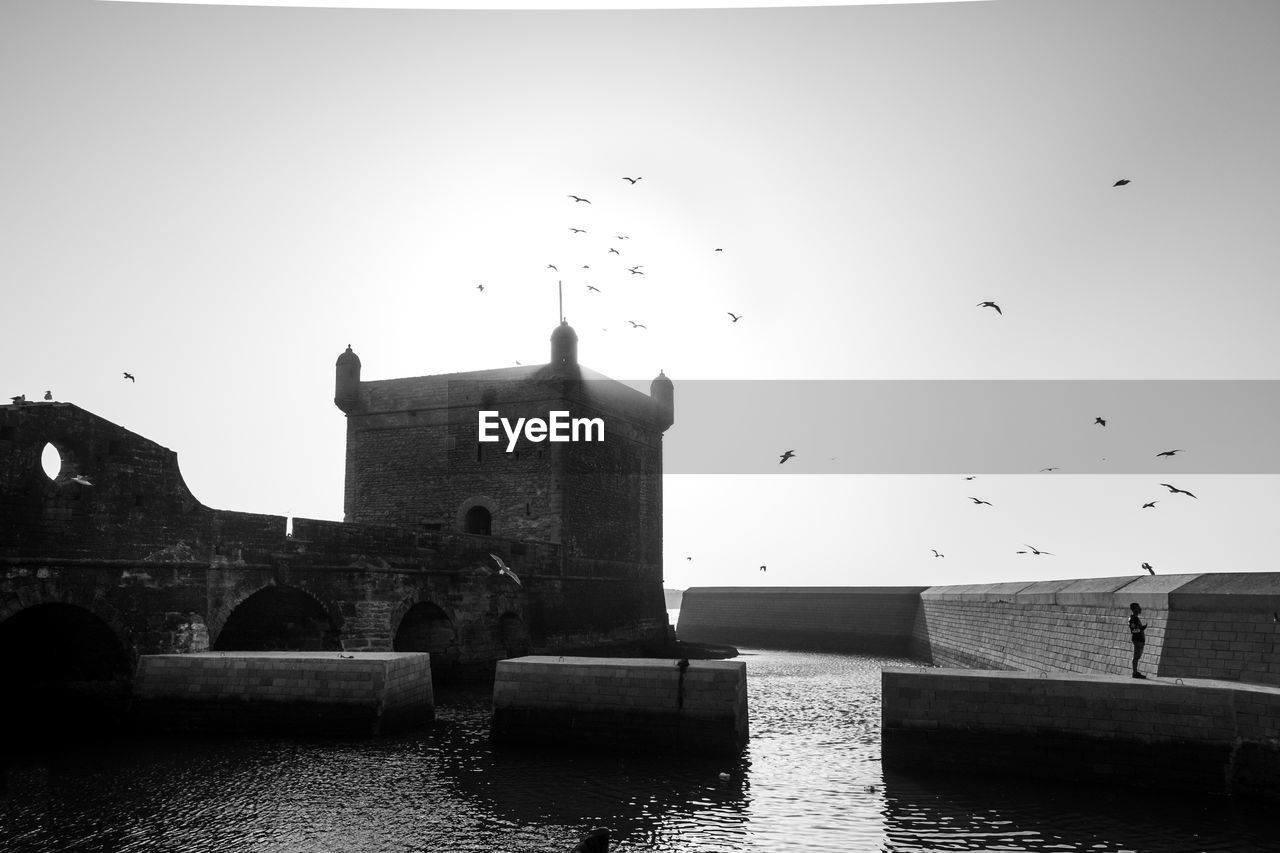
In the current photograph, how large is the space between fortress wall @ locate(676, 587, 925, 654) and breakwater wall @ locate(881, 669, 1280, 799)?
30.6m

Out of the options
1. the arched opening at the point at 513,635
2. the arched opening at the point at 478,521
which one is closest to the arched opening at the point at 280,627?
the arched opening at the point at 513,635

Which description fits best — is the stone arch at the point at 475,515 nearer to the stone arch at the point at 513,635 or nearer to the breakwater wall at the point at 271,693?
the stone arch at the point at 513,635

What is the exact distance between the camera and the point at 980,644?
28344 millimetres

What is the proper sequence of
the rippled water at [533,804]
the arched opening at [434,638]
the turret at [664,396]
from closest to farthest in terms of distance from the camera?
the rippled water at [533,804], the arched opening at [434,638], the turret at [664,396]

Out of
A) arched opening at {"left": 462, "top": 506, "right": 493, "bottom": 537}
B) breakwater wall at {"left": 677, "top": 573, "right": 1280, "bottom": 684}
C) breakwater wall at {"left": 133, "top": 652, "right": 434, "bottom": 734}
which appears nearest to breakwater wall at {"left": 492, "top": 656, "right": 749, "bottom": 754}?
breakwater wall at {"left": 133, "top": 652, "right": 434, "bottom": 734}

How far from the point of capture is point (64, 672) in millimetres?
15766

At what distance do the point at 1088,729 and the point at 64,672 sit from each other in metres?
16.0

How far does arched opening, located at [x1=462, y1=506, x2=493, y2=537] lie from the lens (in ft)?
102

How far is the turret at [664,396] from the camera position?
3962cm

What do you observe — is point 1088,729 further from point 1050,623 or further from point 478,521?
point 478,521

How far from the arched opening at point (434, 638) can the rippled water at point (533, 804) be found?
26.9ft

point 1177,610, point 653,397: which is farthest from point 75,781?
point 653,397

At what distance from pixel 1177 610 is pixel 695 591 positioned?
1532 inches

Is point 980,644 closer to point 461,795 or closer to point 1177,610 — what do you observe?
point 1177,610
